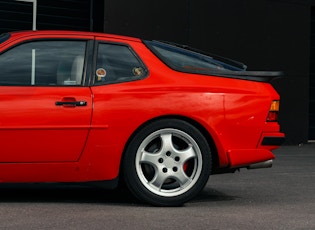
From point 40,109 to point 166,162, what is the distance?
1.12m

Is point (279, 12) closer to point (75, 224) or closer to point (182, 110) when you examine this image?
point (182, 110)

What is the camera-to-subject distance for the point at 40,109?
18.8 ft

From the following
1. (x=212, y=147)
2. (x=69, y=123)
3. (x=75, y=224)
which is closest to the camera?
(x=75, y=224)

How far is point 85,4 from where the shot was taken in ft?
45.9

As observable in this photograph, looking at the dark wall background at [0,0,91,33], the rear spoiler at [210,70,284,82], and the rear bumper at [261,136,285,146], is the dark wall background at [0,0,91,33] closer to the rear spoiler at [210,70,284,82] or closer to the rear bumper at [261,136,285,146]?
the rear spoiler at [210,70,284,82]

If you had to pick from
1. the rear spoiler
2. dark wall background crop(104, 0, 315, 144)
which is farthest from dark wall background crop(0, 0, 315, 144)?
the rear spoiler

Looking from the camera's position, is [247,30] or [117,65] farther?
[247,30]

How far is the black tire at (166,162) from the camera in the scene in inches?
235

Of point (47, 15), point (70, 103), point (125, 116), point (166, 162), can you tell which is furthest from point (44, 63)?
point (47, 15)

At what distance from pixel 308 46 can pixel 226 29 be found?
209cm

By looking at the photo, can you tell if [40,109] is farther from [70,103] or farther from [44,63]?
[44,63]

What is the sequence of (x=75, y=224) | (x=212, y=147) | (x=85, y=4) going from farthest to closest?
1. (x=85, y=4)
2. (x=212, y=147)
3. (x=75, y=224)

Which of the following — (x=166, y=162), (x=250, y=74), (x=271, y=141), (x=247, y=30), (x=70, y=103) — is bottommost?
(x=166, y=162)

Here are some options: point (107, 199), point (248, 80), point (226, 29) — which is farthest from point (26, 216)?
point (226, 29)
